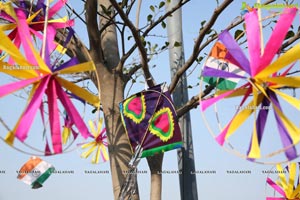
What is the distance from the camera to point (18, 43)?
1320 millimetres

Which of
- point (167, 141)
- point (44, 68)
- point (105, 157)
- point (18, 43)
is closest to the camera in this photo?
point (44, 68)

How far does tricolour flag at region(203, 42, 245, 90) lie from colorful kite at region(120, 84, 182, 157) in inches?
11.5

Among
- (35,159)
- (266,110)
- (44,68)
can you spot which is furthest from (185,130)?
(44,68)

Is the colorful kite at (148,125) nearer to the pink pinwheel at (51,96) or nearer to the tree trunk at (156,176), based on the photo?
the tree trunk at (156,176)

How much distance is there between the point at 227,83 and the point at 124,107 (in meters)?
0.48

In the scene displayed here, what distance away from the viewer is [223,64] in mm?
1206

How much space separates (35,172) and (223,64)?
1003 mm

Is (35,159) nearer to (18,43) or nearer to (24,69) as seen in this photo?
(18,43)

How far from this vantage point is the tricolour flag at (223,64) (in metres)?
1.16

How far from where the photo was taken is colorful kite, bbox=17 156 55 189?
174cm

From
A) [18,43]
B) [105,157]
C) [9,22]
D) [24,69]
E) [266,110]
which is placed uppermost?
[9,22]

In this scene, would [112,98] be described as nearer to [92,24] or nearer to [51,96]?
[92,24]

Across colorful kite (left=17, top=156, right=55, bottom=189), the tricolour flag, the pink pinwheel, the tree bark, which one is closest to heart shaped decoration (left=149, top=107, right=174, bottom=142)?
the tree bark

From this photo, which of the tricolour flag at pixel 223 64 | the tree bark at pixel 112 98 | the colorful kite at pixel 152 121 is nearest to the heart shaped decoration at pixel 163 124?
the colorful kite at pixel 152 121
